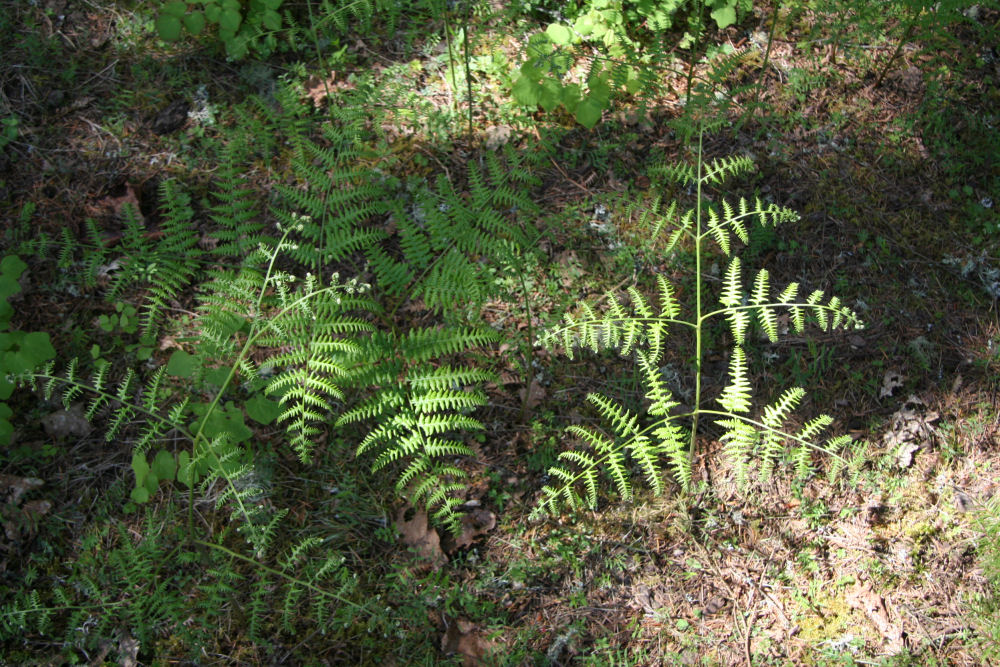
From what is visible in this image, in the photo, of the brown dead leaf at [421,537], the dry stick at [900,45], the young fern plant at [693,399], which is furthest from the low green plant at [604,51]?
the brown dead leaf at [421,537]

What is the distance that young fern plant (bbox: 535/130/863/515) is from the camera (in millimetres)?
2547

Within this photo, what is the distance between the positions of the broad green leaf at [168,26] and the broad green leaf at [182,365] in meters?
1.95

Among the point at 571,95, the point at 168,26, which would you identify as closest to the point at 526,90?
the point at 571,95

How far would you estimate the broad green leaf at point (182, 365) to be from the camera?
9.35ft

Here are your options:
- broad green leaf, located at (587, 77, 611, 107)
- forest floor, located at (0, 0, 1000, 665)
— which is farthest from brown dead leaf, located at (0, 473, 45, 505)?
broad green leaf, located at (587, 77, 611, 107)

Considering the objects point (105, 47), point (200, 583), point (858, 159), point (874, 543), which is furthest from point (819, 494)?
point (105, 47)

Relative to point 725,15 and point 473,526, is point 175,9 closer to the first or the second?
point 725,15

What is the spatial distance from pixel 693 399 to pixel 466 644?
59.7 inches

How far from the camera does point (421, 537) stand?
113 inches

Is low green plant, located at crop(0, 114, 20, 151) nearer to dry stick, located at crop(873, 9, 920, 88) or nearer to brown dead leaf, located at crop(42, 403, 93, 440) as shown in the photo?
brown dead leaf, located at crop(42, 403, 93, 440)

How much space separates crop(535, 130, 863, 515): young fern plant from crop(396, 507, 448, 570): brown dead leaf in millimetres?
482

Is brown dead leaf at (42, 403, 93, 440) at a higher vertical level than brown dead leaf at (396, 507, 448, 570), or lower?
higher

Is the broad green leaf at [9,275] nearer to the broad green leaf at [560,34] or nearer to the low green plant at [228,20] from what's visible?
the low green plant at [228,20]

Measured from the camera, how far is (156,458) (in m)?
2.79
